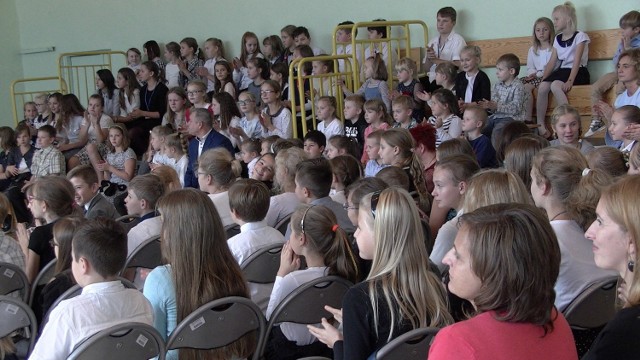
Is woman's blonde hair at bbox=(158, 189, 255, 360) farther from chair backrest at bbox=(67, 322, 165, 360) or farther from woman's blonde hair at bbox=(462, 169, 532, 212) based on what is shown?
woman's blonde hair at bbox=(462, 169, 532, 212)

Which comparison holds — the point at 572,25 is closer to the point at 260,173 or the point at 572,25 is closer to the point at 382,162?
the point at 382,162

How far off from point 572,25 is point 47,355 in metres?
6.10

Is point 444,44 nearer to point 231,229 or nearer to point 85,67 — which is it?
point 231,229

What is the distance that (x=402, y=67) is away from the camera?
791 cm

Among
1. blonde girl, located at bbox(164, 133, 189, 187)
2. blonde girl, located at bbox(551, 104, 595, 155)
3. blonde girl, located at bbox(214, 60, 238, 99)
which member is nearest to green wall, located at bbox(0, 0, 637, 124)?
blonde girl, located at bbox(214, 60, 238, 99)

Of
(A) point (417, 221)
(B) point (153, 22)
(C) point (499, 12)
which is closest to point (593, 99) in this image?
(C) point (499, 12)

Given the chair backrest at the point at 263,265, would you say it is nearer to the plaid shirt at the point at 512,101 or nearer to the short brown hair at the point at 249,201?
the short brown hair at the point at 249,201

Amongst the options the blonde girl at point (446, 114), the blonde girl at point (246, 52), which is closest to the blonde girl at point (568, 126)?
the blonde girl at point (446, 114)

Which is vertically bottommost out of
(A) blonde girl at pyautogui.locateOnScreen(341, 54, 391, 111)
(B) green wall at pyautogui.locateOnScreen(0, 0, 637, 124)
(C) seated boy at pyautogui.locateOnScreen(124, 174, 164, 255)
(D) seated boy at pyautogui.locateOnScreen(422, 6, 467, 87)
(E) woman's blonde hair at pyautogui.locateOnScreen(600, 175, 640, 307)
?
(C) seated boy at pyautogui.locateOnScreen(124, 174, 164, 255)

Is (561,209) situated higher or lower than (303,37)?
lower

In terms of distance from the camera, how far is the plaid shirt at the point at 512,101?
724 cm

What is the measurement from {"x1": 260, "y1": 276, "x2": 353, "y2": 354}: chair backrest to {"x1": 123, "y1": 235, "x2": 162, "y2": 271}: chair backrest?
1.07m

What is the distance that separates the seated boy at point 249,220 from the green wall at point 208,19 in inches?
196

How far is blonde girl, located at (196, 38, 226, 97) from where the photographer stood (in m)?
10.3
